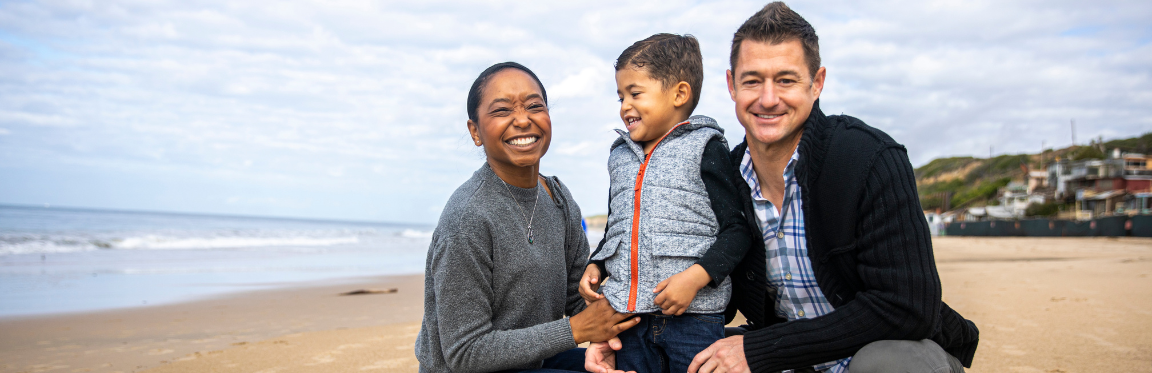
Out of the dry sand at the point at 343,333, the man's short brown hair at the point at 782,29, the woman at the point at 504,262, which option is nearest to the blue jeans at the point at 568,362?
the woman at the point at 504,262

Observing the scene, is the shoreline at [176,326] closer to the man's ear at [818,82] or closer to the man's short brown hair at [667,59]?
the man's short brown hair at [667,59]

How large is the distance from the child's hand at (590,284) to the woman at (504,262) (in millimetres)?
67

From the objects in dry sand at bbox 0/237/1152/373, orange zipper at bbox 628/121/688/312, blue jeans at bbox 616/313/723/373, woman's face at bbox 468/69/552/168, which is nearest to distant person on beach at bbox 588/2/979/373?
blue jeans at bbox 616/313/723/373

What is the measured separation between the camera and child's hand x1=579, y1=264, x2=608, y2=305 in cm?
223

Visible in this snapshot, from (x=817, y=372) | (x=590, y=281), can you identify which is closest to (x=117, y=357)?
(x=590, y=281)

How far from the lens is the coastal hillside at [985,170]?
5353 cm

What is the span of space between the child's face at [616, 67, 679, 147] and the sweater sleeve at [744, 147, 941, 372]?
0.85 metres

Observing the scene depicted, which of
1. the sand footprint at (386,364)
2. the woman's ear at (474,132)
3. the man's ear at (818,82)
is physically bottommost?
the sand footprint at (386,364)

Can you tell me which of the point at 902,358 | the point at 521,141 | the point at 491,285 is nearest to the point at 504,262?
the point at 491,285

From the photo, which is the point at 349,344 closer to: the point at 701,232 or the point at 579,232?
the point at 579,232

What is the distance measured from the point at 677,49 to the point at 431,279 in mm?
1326

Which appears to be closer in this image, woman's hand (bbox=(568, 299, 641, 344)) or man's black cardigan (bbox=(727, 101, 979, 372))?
man's black cardigan (bbox=(727, 101, 979, 372))

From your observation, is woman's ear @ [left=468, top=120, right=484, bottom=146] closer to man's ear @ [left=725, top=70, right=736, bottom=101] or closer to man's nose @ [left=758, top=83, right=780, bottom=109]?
man's ear @ [left=725, top=70, right=736, bottom=101]

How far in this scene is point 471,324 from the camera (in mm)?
2059
